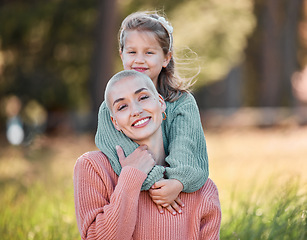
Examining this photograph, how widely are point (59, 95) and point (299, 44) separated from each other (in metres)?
13.3

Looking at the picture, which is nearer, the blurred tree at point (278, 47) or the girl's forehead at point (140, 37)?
the girl's forehead at point (140, 37)

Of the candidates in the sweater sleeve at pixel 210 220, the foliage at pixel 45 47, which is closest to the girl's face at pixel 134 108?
the sweater sleeve at pixel 210 220

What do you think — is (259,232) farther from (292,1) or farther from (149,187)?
(292,1)

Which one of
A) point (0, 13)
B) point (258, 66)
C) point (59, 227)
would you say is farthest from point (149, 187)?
point (258, 66)

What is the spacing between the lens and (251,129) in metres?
18.3

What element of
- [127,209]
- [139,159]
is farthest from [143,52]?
[127,209]

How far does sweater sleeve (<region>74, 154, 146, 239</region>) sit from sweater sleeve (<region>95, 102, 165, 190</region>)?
0.07m

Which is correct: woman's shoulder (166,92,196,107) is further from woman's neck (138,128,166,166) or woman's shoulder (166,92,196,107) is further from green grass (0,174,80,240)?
green grass (0,174,80,240)

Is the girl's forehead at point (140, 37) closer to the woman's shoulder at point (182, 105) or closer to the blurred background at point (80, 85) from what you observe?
the woman's shoulder at point (182, 105)

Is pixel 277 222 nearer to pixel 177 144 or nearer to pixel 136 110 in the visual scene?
pixel 177 144

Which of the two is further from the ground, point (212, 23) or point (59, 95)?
point (212, 23)

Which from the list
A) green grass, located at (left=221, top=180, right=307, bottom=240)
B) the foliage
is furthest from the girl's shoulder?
the foliage

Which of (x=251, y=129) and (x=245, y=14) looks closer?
(x=245, y=14)

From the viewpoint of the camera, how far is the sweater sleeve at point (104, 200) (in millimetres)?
2537
